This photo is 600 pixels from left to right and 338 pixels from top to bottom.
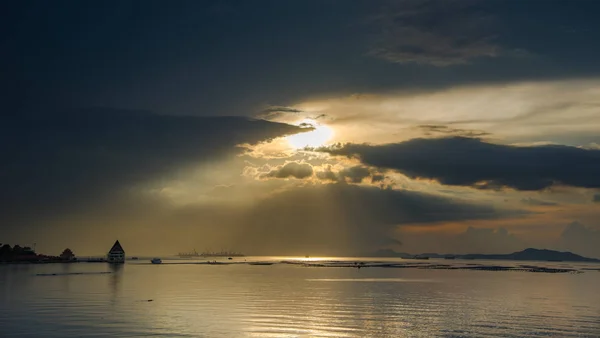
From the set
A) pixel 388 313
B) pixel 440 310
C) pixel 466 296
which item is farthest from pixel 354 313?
pixel 466 296

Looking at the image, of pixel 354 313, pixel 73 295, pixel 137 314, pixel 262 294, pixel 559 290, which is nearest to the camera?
pixel 137 314

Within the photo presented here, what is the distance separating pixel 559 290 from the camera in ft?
353

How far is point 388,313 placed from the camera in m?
67.6

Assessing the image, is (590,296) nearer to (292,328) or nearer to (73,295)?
(292,328)

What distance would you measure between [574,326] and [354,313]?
80.1 ft

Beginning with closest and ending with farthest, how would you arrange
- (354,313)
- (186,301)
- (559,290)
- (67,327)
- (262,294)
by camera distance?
(67,327) < (354,313) < (186,301) < (262,294) < (559,290)

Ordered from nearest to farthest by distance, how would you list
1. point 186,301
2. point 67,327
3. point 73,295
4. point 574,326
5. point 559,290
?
point 67,327
point 574,326
point 186,301
point 73,295
point 559,290

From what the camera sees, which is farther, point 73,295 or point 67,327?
point 73,295

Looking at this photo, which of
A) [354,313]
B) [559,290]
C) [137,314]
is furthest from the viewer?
[559,290]

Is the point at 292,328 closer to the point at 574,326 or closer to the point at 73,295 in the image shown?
the point at 574,326

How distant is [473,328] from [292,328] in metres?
18.4

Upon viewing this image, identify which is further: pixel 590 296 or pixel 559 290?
pixel 559 290

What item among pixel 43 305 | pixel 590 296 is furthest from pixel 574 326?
pixel 43 305

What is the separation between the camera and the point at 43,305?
7144 centimetres
